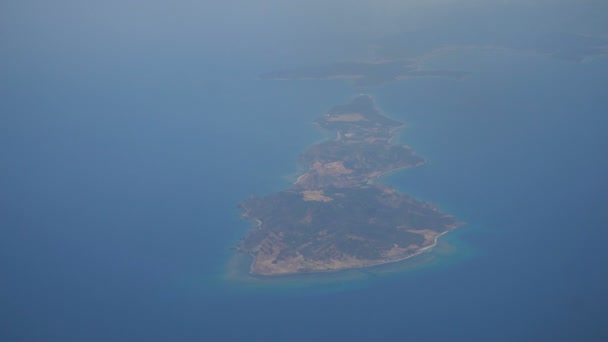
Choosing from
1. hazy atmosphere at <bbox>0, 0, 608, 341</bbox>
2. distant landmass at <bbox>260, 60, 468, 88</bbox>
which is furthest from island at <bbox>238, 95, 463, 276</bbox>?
distant landmass at <bbox>260, 60, 468, 88</bbox>

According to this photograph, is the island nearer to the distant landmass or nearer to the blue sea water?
the blue sea water

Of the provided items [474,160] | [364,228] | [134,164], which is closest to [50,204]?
[134,164]

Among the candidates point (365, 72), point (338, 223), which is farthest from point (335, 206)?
point (365, 72)

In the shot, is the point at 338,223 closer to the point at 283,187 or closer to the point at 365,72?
the point at 283,187

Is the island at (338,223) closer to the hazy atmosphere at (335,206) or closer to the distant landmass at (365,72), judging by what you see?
the hazy atmosphere at (335,206)

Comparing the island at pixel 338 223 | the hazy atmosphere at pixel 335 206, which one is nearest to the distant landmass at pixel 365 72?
the hazy atmosphere at pixel 335 206

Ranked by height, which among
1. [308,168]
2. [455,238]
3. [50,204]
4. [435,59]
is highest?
[435,59]

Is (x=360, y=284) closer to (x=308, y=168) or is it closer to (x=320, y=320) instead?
(x=320, y=320)

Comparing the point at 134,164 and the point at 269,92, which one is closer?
the point at 134,164
